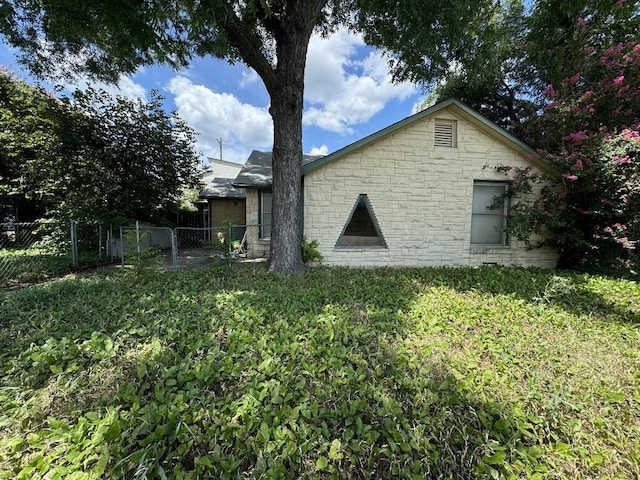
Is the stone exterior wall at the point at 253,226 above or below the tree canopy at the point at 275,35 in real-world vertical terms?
below

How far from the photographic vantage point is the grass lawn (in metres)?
1.67

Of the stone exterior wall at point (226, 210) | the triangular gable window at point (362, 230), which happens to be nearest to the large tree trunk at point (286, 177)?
the triangular gable window at point (362, 230)

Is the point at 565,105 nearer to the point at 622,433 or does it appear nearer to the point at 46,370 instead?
the point at 622,433

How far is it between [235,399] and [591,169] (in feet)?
27.7

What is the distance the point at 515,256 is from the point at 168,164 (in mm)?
12143

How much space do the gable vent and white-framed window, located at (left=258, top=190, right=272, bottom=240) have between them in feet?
16.8

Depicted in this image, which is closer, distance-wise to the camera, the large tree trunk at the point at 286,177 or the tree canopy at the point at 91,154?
the large tree trunk at the point at 286,177

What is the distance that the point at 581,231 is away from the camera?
681 centimetres

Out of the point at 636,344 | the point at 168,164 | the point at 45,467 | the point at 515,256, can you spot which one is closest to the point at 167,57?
the point at 168,164

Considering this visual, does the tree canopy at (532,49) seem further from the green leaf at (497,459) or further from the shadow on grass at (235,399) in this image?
the green leaf at (497,459)

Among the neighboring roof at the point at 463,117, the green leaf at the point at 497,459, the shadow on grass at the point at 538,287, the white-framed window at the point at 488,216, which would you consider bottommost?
the green leaf at the point at 497,459

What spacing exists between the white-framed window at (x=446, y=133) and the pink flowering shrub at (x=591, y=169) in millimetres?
1622

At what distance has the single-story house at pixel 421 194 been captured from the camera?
6.96 meters

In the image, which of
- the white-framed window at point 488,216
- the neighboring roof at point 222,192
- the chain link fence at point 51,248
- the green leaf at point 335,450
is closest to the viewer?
the green leaf at point 335,450
